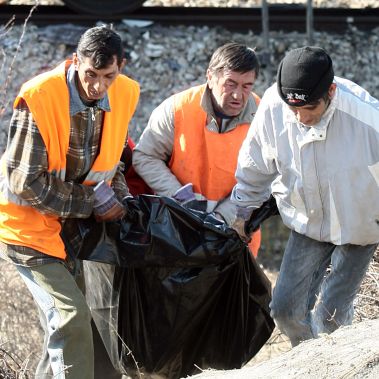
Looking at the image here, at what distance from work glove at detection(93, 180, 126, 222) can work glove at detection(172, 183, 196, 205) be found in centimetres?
47

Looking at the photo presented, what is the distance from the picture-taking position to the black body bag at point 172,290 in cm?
462

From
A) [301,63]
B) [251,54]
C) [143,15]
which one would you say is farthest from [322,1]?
[301,63]

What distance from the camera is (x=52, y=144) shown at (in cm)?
414

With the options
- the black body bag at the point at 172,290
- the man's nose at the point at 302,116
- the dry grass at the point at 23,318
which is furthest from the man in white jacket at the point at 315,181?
the dry grass at the point at 23,318

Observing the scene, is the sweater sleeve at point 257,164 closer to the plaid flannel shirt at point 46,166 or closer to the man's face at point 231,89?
the man's face at point 231,89

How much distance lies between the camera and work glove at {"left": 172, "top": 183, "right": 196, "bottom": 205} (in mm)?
4840

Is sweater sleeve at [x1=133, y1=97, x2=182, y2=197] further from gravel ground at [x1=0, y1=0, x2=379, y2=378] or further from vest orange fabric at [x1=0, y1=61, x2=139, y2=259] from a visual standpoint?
gravel ground at [x1=0, y1=0, x2=379, y2=378]

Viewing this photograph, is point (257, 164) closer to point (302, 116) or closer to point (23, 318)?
point (302, 116)

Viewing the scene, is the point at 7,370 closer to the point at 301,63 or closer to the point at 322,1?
the point at 301,63

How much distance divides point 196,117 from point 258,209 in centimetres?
55

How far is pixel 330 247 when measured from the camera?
4.55 metres

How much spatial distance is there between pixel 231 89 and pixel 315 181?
0.76 metres

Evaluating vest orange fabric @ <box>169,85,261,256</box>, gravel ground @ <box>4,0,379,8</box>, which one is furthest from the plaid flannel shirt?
gravel ground @ <box>4,0,379,8</box>

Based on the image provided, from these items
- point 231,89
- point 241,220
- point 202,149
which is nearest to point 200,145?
point 202,149
